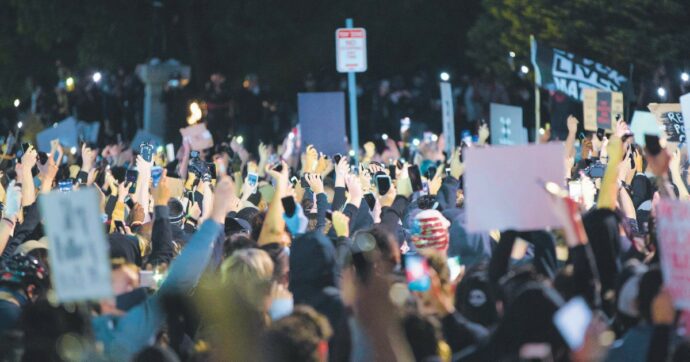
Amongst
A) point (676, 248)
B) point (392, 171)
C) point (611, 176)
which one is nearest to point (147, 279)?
point (611, 176)

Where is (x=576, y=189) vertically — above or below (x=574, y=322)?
above

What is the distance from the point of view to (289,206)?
8.95 m

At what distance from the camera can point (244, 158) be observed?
19672mm

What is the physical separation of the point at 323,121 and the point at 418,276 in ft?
35.3

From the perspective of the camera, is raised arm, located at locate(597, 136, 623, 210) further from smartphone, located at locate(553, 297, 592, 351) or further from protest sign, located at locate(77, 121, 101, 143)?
protest sign, located at locate(77, 121, 101, 143)

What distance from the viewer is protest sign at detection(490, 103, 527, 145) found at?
18328mm

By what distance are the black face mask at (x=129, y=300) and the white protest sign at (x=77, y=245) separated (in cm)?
72

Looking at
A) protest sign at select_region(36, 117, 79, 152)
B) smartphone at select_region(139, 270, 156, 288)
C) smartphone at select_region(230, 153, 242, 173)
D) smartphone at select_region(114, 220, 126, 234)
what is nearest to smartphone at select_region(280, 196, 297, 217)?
smartphone at select_region(139, 270, 156, 288)

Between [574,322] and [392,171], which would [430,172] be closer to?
[392,171]

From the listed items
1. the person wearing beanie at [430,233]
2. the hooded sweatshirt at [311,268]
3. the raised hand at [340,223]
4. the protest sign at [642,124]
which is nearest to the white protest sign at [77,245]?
the hooded sweatshirt at [311,268]

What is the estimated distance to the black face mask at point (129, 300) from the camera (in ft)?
24.6

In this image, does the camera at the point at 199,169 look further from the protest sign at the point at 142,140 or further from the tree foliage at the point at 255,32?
the tree foliage at the point at 255,32

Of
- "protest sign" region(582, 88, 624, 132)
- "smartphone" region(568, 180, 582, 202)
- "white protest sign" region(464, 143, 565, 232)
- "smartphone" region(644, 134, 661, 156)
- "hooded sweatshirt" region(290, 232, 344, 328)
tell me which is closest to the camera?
"white protest sign" region(464, 143, 565, 232)

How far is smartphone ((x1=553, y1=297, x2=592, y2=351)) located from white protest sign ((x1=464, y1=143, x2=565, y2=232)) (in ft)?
3.44
